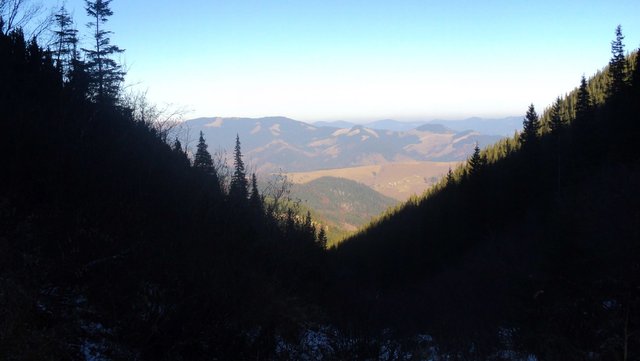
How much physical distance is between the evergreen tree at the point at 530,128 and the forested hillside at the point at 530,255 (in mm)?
195

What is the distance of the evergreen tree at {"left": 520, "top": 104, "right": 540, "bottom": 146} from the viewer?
54000mm

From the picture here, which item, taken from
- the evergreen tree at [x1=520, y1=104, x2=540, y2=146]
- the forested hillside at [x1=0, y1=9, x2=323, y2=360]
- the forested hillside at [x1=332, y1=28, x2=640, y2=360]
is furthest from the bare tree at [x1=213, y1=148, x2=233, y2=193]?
the evergreen tree at [x1=520, y1=104, x2=540, y2=146]

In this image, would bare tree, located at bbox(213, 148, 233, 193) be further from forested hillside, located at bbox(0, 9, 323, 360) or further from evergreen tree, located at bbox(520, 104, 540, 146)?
evergreen tree, located at bbox(520, 104, 540, 146)

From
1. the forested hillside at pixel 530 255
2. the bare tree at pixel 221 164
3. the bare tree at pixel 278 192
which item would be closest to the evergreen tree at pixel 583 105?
the forested hillside at pixel 530 255

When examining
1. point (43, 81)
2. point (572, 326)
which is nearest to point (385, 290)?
point (572, 326)

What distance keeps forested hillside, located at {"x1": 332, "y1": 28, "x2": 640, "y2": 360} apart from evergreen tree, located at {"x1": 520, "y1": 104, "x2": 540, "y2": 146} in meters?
0.20

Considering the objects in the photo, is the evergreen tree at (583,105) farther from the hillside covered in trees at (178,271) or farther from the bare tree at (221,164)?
the bare tree at (221,164)

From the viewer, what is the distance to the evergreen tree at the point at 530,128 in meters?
54.0

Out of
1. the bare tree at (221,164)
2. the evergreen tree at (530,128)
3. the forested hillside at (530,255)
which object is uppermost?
the evergreen tree at (530,128)

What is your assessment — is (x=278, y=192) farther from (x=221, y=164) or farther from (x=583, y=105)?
(x=583, y=105)

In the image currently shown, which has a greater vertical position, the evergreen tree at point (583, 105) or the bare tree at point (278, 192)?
the evergreen tree at point (583, 105)

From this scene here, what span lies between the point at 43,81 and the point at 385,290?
43374 millimetres

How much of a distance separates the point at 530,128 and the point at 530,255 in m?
31.4

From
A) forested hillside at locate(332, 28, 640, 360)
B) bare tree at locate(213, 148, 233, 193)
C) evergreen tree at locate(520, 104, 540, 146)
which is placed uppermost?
evergreen tree at locate(520, 104, 540, 146)
